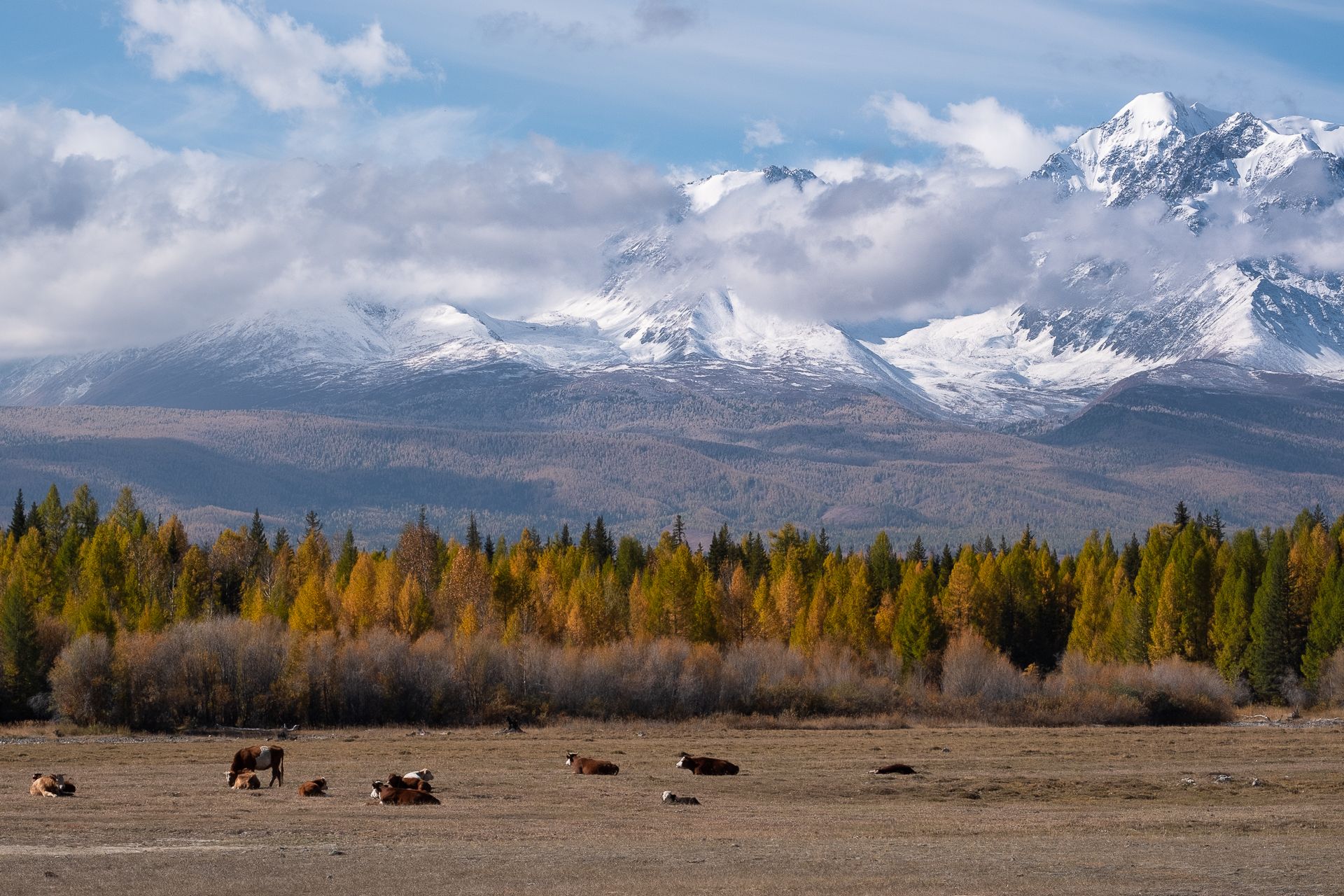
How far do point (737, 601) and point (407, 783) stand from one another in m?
79.7

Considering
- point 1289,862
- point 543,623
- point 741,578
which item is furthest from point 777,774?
point 741,578

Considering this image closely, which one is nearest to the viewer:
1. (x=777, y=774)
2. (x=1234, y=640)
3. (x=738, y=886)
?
(x=738, y=886)

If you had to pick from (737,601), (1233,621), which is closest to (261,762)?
(737,601)

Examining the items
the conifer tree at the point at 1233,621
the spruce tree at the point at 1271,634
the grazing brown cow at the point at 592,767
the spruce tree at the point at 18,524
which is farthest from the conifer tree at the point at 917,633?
the spruce tree at the point at 18,524

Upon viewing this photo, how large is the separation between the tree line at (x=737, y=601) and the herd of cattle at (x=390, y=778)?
48.6 m

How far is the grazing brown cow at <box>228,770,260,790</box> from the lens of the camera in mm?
49156

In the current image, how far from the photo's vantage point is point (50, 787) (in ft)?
151

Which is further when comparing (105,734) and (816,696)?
(816,696)

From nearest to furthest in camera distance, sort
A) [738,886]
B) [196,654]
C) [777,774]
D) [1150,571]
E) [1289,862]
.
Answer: [738,886], [1289,862], [777,774], [196,654], [1150,571]

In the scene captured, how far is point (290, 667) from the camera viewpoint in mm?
99062

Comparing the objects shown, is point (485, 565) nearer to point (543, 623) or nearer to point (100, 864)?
point (543, 623)

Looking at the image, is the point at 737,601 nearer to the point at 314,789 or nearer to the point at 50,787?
the point at 314,789

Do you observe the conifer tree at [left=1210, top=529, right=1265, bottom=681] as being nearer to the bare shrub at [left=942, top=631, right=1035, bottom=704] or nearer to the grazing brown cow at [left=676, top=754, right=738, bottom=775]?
the bare shrub at [left=942, top=631, right=1035, bottom=704]

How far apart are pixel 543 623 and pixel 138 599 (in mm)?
27298
